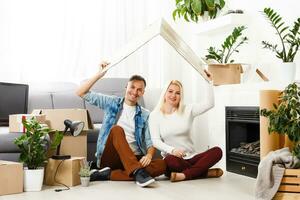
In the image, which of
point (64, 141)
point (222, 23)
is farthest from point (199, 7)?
point (64, 141)

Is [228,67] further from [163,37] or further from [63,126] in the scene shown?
[63,126]

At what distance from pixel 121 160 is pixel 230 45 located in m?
1.56

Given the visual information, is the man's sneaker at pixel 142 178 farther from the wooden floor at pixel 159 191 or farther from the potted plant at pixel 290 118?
the potted plant at pixel 290 118

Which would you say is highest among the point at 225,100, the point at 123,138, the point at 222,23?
the point at 222,23

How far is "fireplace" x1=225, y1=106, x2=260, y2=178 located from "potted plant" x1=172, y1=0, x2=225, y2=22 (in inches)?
47.5

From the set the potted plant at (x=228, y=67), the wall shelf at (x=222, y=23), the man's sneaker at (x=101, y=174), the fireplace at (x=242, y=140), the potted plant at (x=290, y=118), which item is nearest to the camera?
the potted plant at (x=290, y=118)

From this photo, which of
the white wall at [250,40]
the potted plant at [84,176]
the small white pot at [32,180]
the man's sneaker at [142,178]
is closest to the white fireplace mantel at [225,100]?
the white wall at [250,40]

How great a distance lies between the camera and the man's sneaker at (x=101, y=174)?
3.57 metres

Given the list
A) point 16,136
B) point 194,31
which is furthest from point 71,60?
point 16,136

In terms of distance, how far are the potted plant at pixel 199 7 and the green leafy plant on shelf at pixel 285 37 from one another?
3.18 ft

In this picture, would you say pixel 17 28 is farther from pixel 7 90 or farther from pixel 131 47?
pixel 131 47

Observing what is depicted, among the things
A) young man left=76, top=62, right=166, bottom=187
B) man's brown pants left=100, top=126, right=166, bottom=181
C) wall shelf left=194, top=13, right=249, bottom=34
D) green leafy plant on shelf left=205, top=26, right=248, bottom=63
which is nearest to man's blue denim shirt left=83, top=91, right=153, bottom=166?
young man left=76, top=62, right=166, bottom=187

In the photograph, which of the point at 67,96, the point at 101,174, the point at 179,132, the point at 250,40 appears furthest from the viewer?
the point at 67,96

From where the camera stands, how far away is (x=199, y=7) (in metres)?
4.71
